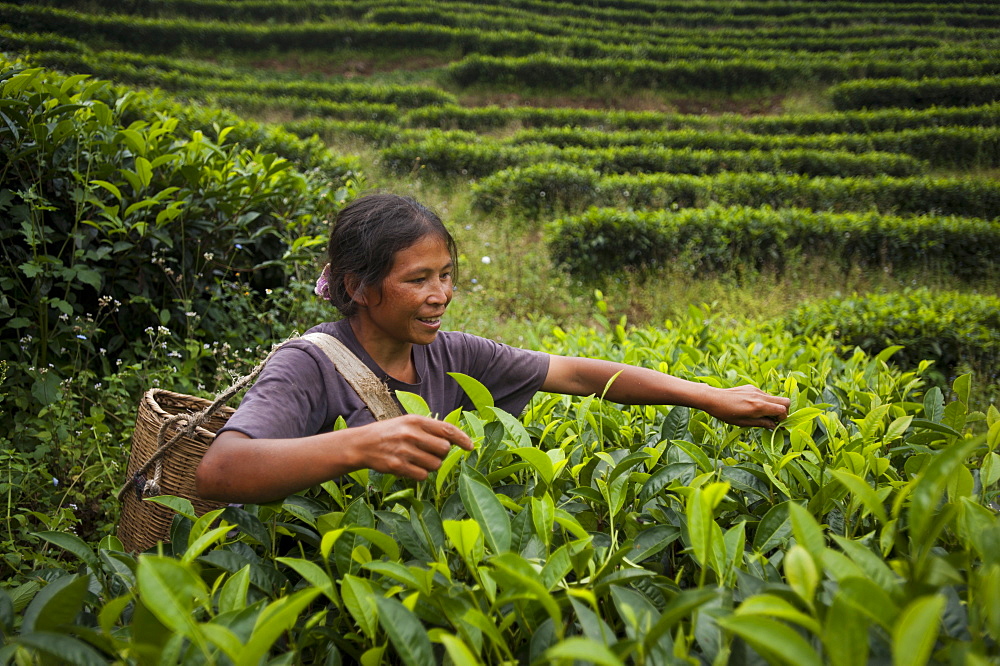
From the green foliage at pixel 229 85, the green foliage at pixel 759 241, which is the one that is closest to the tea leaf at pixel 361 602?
the green foliage at pixel 759 241

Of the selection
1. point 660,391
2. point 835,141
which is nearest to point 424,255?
point 660,391

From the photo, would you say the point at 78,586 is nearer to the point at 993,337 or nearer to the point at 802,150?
the point at 993,337

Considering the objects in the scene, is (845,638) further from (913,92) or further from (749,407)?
(913,92)

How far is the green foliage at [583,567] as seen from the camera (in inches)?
29.8

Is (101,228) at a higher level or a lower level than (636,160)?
higher

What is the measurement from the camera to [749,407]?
154 cm

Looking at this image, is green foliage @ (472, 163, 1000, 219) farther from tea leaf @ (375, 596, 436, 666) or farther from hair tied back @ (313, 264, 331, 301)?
tea leaf @ (375, 596, 436, 666)

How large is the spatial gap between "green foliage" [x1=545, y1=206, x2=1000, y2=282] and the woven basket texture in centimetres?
569

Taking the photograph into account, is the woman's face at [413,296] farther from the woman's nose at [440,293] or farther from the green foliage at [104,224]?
the green foliage at [104,224]

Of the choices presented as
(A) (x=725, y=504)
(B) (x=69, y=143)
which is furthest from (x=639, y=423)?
(B) (x=69, y=143)

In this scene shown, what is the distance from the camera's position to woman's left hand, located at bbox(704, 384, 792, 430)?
1527mm

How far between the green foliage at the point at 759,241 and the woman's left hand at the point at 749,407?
559cm

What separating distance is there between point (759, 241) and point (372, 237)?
6709mm

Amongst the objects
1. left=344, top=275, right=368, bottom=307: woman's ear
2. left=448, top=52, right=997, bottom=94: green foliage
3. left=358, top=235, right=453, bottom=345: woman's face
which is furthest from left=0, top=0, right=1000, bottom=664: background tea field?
left=448, top=52, right=997, bottom=94: green foliage
